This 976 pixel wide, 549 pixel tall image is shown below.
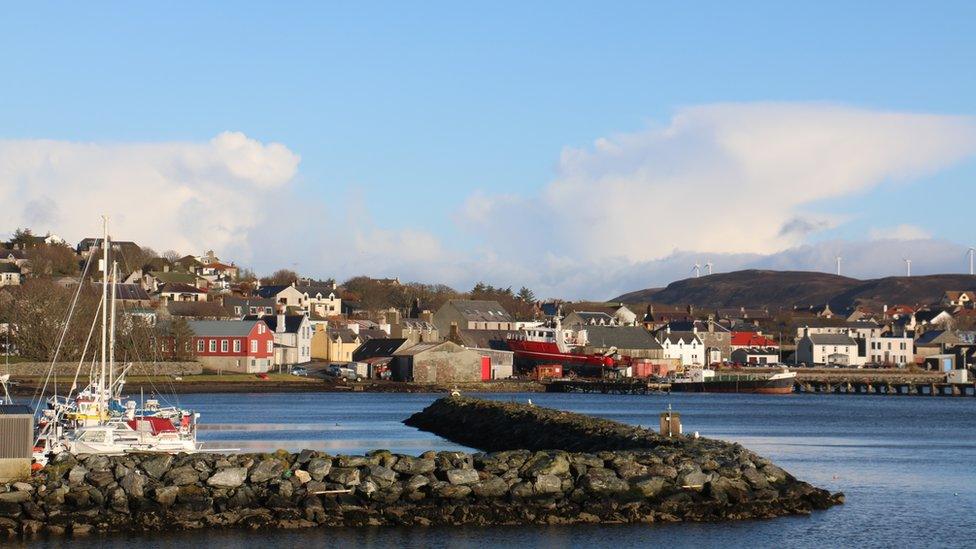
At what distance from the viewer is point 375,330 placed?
112750mm

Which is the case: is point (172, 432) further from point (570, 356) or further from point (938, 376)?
point (938, 376)

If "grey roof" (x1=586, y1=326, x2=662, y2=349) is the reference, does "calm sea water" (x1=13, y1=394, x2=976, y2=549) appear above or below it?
below

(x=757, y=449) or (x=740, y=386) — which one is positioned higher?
(x=740, y=386)

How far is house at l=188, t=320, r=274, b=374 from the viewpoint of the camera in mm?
89938

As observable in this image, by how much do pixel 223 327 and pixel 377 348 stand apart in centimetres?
1259

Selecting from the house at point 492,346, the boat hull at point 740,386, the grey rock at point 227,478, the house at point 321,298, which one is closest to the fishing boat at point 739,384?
the boat hull at point 740,386

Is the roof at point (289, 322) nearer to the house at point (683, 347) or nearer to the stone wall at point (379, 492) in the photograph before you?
the house at point (683, 347)

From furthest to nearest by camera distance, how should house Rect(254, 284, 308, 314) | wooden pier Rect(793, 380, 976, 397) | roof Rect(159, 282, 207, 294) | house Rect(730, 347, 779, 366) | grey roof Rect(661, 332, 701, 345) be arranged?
1. house Rect(254, 284, 308, 314)
2. roof Rect(159, 282, 207, 294)
3. house Rect(730, 347, 779, 366)
4. grey roof Rect(661, 332, 701, 345)
5. wooden pier Rect(793, 380, 976, 397)

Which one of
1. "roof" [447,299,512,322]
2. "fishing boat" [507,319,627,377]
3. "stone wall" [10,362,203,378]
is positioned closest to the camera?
"stone wall" [10,362,203,378]

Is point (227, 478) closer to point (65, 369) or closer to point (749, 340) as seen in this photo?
point (65, 369)

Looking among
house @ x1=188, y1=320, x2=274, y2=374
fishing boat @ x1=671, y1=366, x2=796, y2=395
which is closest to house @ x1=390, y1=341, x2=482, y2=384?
house @ x1=188, y1=320, x2=274, y2=374

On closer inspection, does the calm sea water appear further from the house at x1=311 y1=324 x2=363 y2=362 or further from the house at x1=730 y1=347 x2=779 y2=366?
the house at x1=730 y1=347 x2=779 y2=366

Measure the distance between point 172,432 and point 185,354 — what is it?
187ft

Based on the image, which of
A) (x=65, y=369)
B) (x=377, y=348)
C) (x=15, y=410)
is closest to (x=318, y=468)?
(x=15, y=410)
